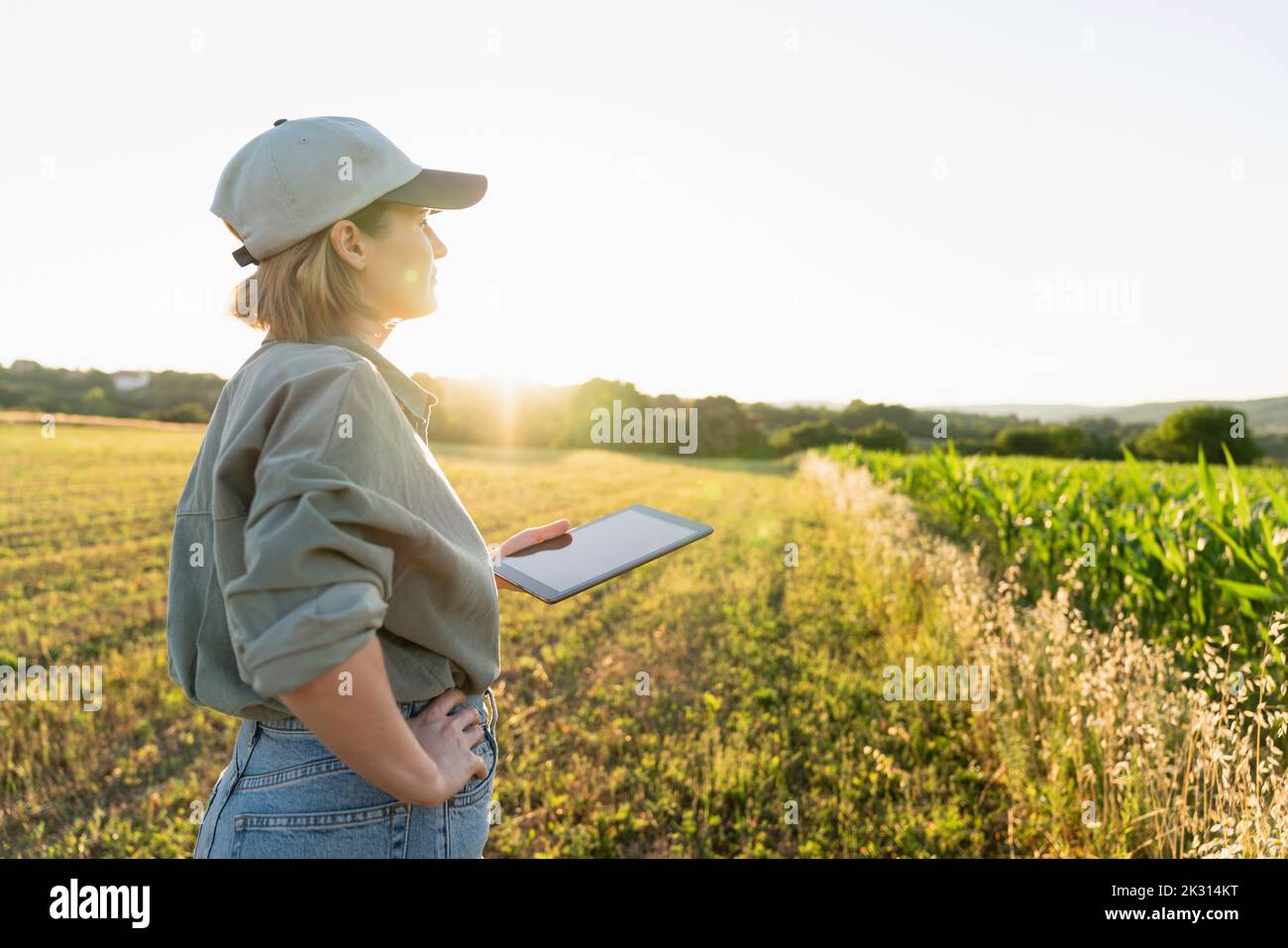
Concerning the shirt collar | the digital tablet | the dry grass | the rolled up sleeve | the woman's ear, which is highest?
the woman's ear

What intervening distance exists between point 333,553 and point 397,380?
1.66ft

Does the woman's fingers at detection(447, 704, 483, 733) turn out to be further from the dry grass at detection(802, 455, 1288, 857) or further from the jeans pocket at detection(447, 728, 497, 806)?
the dry grass at detection(802, 455, 1288, 857)

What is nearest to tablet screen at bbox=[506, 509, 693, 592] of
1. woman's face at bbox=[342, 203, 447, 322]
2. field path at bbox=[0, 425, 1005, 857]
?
woman's face at bbox=[342, 203, 447, 322]

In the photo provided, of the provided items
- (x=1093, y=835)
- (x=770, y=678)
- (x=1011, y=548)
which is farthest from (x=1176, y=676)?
(x=1011, y=548)

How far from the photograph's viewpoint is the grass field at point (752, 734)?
3486 mm

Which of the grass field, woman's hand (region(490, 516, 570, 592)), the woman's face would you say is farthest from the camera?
the grass field

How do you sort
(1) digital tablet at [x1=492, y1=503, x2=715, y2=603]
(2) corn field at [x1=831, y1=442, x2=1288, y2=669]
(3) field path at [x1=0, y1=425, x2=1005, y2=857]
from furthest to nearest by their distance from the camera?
(2) corn field at [x1=831, y1=442, x2=1288, y2=669] < (3) field path at [x1=0, y1=425, x2=1005, y2=857] < (1) digital tablet at [x1=492, y1=503, x2=715, y2=603]

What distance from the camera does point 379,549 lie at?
106cm

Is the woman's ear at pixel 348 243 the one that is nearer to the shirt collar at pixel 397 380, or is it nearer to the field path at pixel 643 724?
the shirt collar at pixel 397 380

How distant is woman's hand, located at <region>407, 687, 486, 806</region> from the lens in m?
1.30

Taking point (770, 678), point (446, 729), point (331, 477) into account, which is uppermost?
point (331, 477)

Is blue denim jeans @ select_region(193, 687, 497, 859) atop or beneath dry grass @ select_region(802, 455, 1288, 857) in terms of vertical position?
atop
